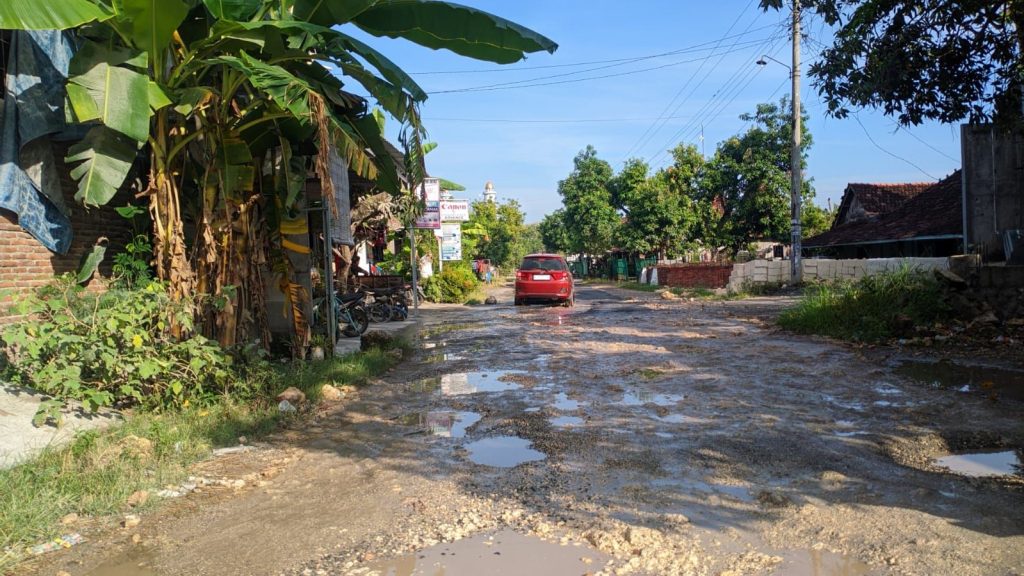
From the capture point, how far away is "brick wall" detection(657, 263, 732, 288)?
28661 mm

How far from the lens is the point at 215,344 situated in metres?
6.52

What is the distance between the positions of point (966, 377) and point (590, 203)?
40560 mm

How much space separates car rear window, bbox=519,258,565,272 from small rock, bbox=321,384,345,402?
13.0 m

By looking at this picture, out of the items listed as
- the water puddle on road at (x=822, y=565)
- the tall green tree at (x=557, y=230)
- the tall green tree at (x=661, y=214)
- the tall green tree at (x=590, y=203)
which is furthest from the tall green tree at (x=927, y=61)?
the tall green tree at (x=557, y=230)

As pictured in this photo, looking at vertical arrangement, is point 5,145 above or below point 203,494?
above

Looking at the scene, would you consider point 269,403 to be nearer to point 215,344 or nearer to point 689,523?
point 215,344

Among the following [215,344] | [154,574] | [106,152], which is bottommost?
[154,574]

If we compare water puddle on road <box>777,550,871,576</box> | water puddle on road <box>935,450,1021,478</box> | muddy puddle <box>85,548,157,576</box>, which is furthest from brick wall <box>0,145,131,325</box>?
water puddle on road <box>935,450,1021,478</box>

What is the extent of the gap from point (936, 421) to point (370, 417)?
5163mm

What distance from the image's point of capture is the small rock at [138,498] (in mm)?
4267

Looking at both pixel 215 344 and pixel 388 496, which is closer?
pixel 388 496

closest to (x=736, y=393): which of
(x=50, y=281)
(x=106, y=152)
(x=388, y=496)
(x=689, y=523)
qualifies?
(x=689, y=523)

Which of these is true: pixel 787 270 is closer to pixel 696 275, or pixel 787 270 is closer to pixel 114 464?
pixel 696 275

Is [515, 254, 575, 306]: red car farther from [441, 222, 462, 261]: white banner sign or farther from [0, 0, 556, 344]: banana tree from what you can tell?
[0, 0, 556, 344]: banana tree
